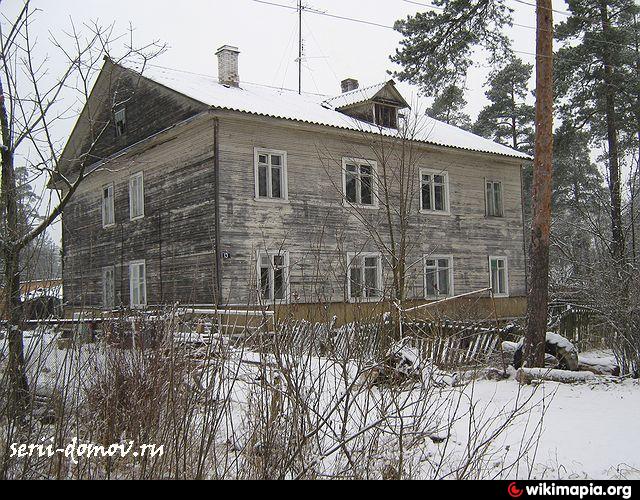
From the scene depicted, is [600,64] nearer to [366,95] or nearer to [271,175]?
[366,95]

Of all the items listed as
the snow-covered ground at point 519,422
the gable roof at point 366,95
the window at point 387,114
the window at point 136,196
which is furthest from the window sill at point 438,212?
the snow-covered ground at point 519,422

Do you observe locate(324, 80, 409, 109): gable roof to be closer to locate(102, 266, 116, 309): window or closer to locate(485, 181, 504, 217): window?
locate(485, 181, 504, 217): window

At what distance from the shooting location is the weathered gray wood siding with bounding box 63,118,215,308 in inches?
675

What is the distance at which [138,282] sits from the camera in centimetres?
2017

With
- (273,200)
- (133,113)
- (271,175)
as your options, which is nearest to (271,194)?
(273,200)

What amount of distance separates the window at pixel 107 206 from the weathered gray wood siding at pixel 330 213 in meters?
7.05

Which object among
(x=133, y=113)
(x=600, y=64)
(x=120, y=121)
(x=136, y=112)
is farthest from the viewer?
(x=600, y=64)

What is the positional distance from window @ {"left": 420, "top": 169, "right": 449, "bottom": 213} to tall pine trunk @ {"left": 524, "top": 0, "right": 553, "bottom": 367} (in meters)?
9.71

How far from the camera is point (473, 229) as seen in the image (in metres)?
23.2

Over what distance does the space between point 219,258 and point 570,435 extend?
11.1 m

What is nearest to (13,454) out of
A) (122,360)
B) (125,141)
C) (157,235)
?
(122,360)

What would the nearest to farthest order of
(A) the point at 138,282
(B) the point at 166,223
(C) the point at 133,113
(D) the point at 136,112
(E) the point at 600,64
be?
(B) the point at 166,223 → (A) the point at 138,282 → (D) the point at 136,112 → (C) the point at 133,113 → (E) the point at 600,64

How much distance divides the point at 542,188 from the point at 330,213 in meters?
5.97
